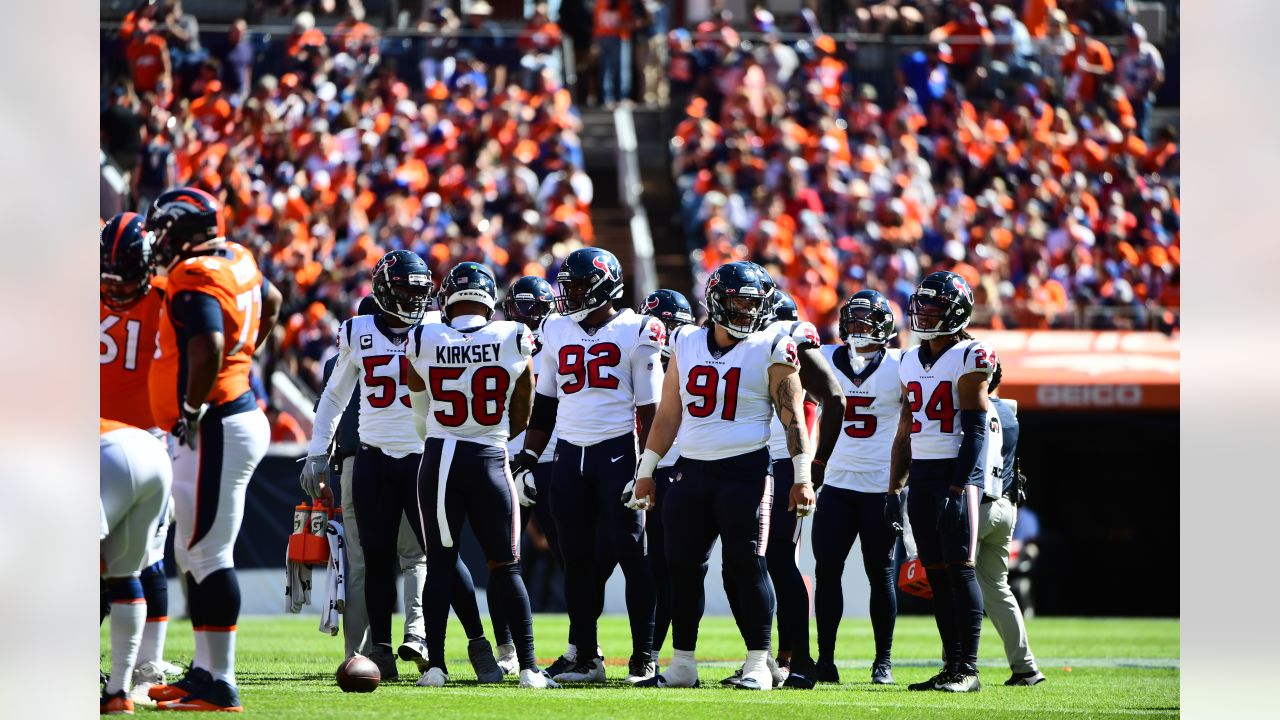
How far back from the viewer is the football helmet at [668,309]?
10.3 meters

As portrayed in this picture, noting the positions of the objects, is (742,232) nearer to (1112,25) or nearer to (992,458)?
(1112,25)

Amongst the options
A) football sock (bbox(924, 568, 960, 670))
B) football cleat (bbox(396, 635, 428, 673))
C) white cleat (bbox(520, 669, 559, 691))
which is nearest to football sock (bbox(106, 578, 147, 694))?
white cleat (bbox(520, 669, 559, 691))

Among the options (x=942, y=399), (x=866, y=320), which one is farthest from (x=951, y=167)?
(x=942, y=399)

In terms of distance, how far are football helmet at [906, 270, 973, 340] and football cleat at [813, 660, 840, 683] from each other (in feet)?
6.12

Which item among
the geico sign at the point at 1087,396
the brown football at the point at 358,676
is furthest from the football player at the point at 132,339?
the geico sign at the point at 1087,396

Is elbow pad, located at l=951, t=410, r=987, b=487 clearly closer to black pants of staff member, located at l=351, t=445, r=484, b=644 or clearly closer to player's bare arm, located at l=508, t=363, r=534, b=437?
player's bare arm, located at l=508, t=363, r=534, b=437

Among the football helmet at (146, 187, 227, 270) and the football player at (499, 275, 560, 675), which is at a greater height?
the football helmet at (146, 187, 227, 270)

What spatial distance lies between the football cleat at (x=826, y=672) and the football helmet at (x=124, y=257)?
13.9 feet

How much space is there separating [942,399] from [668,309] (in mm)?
2065

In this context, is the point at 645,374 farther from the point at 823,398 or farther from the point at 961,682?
the point at 961,682

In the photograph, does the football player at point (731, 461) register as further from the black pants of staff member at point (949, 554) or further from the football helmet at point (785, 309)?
the football helmet at point (785, 309)

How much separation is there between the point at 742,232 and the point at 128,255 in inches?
486

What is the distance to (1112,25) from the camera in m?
22.7

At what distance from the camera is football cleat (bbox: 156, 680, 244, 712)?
6695 millimetres
